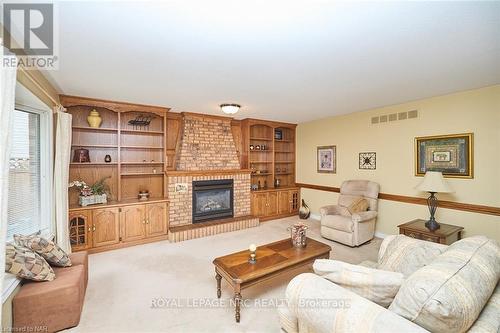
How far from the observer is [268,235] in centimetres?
450

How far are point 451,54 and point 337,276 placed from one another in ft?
7.61

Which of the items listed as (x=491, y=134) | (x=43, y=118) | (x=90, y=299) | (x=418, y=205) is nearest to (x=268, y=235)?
(x=418, y=205)

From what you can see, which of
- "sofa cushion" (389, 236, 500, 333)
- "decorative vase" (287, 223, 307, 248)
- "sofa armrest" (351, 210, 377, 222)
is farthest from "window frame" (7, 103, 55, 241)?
"sofa armrest" (351, 210, 377, 222)

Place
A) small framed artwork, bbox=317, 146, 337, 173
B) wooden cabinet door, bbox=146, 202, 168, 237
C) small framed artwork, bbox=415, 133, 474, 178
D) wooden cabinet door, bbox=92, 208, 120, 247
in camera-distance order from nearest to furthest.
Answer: small framed artwork, bbox=415, 133, 474, 178, wooden cabinet door, bbox=92, 208, 120, 247, wooden cabinet door, bbox=146, 202, 168, 237, small framed artwork, bbox=317, 146, 337, 173

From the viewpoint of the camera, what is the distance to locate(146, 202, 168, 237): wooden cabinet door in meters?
4.06

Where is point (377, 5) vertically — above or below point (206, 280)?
above

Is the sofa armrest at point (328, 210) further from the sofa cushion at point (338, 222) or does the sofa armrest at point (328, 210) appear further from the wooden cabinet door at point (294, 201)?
the wooden cabinet door at point (294, 201)

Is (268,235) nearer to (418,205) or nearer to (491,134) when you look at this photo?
(418,205)

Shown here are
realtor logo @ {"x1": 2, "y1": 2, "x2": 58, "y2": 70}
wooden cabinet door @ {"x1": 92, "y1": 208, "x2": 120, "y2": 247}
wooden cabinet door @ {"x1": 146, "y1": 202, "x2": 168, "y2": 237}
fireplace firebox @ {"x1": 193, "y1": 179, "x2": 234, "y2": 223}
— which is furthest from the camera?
fireplace firebox @ {"x1": 193, "y1": 179, "x2": 234, "y2": 223}

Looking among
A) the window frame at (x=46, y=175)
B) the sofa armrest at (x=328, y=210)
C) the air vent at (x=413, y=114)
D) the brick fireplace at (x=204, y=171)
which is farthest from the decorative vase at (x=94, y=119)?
the air vent at (x=413, y=114)

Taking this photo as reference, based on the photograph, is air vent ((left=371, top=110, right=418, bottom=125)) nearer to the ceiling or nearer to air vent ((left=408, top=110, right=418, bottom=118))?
air vent ((left=408, top=110, right=418, bottom=118))

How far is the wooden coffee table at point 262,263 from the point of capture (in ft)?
6.83

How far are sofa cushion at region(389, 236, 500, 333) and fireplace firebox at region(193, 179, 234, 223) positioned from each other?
400 centimetres

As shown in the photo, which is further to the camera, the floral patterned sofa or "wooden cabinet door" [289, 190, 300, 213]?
"wooden cabinet door" [289, 190, 300, 213]
